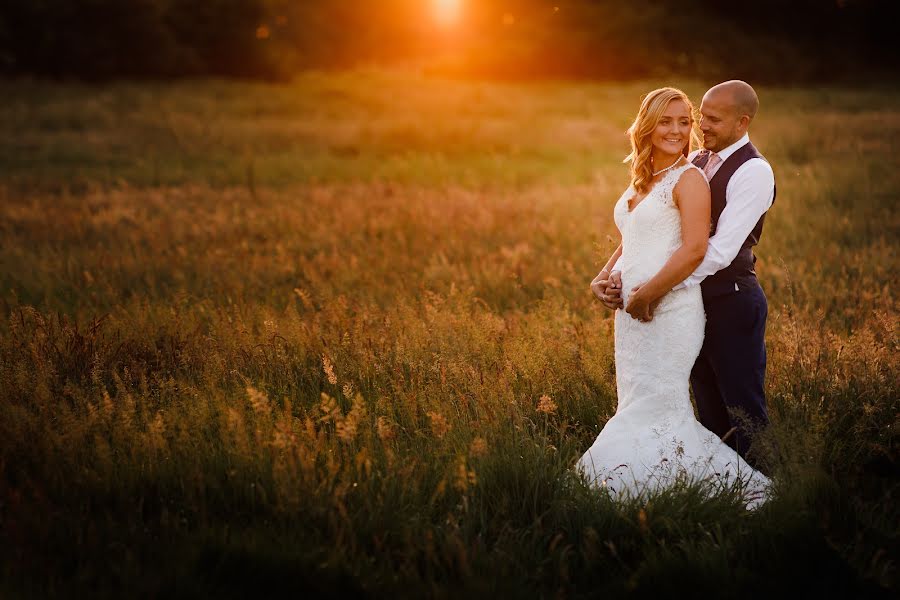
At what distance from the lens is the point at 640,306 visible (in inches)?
155

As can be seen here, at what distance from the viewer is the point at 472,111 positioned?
25.4 metres

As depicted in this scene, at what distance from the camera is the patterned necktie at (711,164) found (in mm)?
3953

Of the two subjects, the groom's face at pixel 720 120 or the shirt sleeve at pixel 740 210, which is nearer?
the shirt sleeve at pixel 740 210

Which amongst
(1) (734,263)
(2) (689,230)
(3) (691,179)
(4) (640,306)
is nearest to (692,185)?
(3) (691,179)

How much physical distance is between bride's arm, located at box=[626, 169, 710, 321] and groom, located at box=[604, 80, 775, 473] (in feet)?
0.32

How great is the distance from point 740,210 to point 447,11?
57.8 m

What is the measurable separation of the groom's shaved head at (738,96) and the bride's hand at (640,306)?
3.47ft

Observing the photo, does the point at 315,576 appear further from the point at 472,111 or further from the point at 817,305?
the point at 472,111

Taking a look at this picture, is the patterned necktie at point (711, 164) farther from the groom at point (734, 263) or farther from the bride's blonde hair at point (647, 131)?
the bride's blonde hair at point (647, 131)

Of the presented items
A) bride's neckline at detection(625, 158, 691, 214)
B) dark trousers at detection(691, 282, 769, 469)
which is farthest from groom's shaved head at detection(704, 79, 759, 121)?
dark trousers at detection(691, 282, 769, 469)

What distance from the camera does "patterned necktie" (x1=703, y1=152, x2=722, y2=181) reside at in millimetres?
3953

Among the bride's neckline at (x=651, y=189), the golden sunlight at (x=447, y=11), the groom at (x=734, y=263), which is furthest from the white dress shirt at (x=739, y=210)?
the golden sunlight at (x=447, y=11)

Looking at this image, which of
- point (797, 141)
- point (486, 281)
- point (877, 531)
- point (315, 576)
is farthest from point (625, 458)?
point (797, 141)

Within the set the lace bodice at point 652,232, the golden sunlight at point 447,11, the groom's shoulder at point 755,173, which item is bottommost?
the lace bodice at point 652,232
